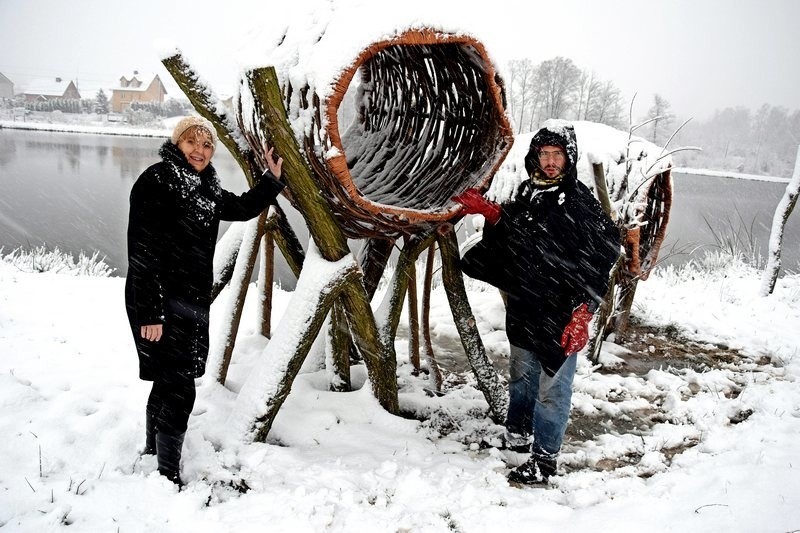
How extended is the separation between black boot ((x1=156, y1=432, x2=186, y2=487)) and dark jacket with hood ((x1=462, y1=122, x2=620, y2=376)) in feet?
5.92

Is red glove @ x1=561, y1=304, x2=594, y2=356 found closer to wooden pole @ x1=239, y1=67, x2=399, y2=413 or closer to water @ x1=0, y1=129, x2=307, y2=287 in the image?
wooden pole @ x1=239, y1=67, x2=399, y2=413

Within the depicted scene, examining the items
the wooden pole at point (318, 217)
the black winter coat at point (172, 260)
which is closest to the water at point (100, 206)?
the wooden pole at point (318, 217)

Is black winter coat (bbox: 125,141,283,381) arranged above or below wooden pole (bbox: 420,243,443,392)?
above

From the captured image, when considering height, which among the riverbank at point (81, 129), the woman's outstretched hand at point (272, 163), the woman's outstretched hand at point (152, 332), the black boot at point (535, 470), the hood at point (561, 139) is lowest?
the black boot at point (535, 470)

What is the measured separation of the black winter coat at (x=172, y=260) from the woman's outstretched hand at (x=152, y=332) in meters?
0.02

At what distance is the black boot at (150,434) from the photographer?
2.24 m

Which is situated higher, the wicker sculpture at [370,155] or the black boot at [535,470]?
the wicker sculpture at [370,155]

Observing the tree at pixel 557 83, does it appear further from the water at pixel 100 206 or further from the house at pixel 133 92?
the house at pixel 133 92

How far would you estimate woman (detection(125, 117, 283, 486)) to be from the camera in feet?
6.59

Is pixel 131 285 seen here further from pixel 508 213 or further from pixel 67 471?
pixel 508 213

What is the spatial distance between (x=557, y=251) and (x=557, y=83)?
1883 inches

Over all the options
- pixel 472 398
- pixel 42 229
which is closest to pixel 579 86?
pixel 42 229

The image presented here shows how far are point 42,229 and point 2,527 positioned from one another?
44.1 feet

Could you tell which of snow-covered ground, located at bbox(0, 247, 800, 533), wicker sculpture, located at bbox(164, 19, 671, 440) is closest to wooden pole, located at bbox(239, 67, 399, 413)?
wicker sculpture, located at bbox(164, 19, 671, 440)
